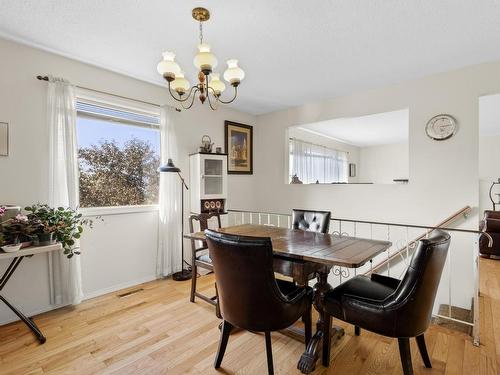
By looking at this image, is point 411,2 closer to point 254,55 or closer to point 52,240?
point 254,55

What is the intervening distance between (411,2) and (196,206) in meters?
3.01

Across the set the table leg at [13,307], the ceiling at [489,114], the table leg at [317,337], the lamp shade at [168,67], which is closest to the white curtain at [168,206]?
the table leg at [13,307]

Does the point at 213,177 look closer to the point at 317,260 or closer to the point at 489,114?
the point at 317,260

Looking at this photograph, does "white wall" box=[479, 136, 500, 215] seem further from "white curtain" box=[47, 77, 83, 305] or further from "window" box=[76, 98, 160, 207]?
"white curtain" box=[47, 77, 83, 305]

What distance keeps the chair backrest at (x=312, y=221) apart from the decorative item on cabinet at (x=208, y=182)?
1.30m

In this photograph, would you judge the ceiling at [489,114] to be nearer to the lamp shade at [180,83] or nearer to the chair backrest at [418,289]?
the chair backrest at [418,289]

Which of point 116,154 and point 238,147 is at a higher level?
point 238,147

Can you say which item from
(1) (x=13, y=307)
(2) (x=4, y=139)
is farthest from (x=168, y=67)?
(1) (x=13, y=307)

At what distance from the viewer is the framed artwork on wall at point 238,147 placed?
171 inches

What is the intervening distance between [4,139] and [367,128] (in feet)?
18.6

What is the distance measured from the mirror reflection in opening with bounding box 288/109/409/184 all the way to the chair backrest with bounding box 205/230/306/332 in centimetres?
311

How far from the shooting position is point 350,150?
25.3ft

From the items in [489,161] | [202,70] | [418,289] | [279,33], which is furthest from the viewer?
[489,161]

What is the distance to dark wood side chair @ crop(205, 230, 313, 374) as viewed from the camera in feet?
4.67
